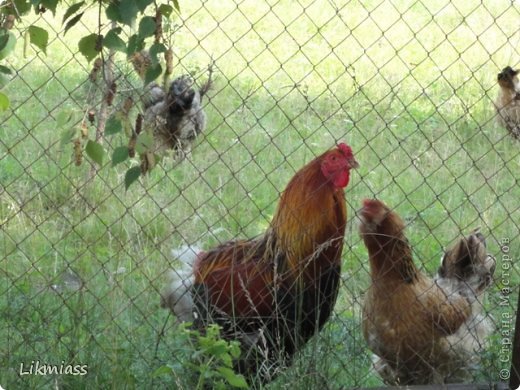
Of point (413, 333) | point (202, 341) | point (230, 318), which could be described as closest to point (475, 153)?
point (413, 333)

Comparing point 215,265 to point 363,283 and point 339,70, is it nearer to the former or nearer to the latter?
point 363,283

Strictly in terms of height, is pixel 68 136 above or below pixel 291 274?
above

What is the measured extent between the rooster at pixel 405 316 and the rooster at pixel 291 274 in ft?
0.81

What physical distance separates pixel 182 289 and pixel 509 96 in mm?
3765

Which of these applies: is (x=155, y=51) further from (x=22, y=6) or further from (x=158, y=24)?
(x=22, y=6)

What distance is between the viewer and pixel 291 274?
13.7 ft

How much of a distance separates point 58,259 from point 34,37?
2336 mm

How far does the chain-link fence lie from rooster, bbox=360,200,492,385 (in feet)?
0.05

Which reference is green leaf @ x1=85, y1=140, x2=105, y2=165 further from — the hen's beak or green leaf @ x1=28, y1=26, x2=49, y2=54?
the hen's beak

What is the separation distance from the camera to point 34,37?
3088mm

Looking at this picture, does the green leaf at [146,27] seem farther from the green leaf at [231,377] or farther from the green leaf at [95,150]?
the green leaf at [231,377]

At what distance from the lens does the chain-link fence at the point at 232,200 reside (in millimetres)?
3932

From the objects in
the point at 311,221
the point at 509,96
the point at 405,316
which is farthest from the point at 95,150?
the point at 509,96

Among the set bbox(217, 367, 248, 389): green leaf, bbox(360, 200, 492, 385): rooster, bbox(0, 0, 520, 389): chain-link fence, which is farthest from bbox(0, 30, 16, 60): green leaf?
bbox(360, 200, 492, 385): rooster
